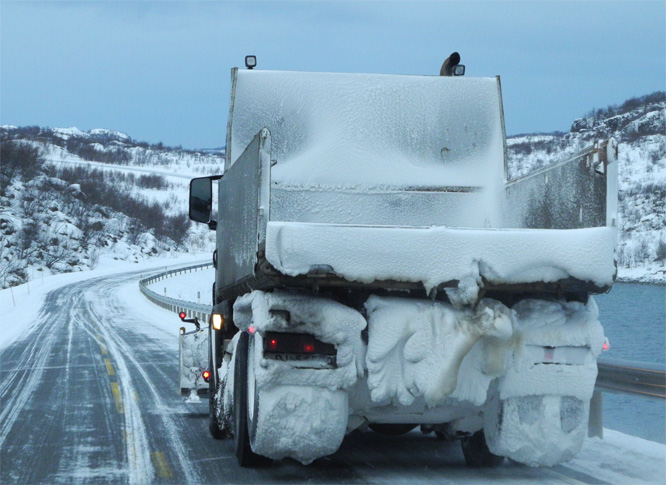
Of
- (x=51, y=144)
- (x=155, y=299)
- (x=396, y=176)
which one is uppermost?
(x=51, y=144)

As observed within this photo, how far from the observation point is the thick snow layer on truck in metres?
5.23

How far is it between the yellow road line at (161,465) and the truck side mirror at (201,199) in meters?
2.25

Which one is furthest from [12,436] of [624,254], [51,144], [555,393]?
[51,144]

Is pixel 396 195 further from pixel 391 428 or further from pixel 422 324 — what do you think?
pixel 422 324

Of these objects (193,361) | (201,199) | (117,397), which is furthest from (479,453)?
(117,397)

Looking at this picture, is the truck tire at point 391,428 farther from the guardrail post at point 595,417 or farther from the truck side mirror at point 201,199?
the truck side mirror at point 201,199

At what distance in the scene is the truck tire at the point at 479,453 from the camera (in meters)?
6.58

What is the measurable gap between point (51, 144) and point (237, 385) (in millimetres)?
178622

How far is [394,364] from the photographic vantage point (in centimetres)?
536

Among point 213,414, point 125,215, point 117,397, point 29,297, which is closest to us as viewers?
point 213,414

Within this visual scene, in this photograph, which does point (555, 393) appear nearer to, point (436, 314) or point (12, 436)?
point (436, 314)

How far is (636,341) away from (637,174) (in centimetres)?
8865

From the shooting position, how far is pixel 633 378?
7.35 m

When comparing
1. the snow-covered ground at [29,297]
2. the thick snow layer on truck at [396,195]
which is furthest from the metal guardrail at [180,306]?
the thick snow layer on truck at [396,195]
